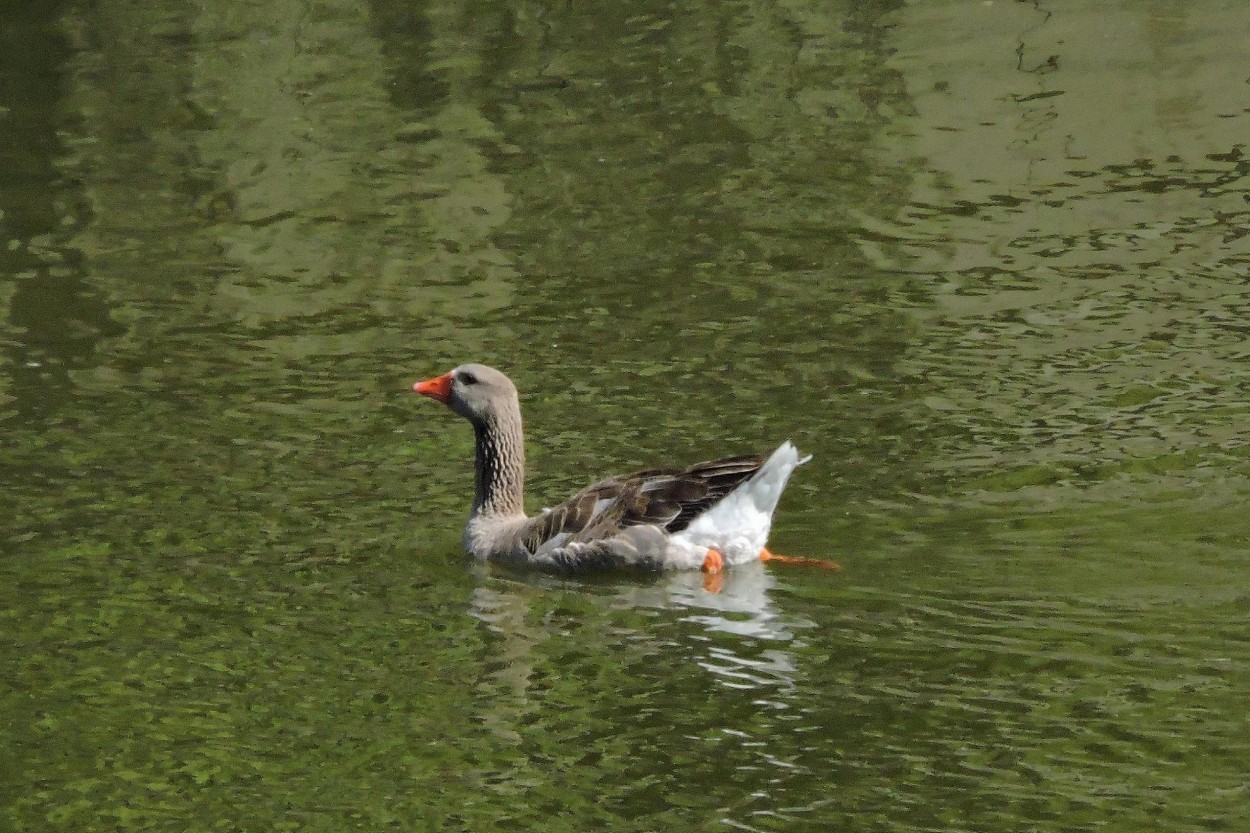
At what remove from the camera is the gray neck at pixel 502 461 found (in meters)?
12.8

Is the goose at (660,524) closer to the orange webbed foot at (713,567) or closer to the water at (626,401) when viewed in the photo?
the orange webbed foot at (713,567)

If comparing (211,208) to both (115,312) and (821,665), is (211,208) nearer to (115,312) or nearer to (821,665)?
(115,312)

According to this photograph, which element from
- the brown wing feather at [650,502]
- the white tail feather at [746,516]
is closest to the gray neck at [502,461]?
the brown wing feather at [650,502]

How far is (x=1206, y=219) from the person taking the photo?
17.8 metres

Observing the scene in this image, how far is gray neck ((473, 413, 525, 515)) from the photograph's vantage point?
12.8 m

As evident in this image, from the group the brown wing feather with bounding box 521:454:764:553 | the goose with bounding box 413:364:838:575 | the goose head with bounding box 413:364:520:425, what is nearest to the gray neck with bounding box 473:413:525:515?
the goose head with bounding box 413:364:520:425

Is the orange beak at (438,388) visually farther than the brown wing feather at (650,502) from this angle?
Yes

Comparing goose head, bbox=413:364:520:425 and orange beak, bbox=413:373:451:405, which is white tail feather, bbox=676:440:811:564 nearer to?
goose head, bbox=413:364:520:425

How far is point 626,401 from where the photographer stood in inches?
572

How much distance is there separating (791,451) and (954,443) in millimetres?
2108

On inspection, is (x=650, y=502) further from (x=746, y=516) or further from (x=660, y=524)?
(x=746, y=516)

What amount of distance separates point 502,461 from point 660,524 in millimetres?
1384

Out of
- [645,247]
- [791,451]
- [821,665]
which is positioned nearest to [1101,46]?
[645,247]

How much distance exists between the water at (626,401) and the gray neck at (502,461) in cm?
49
